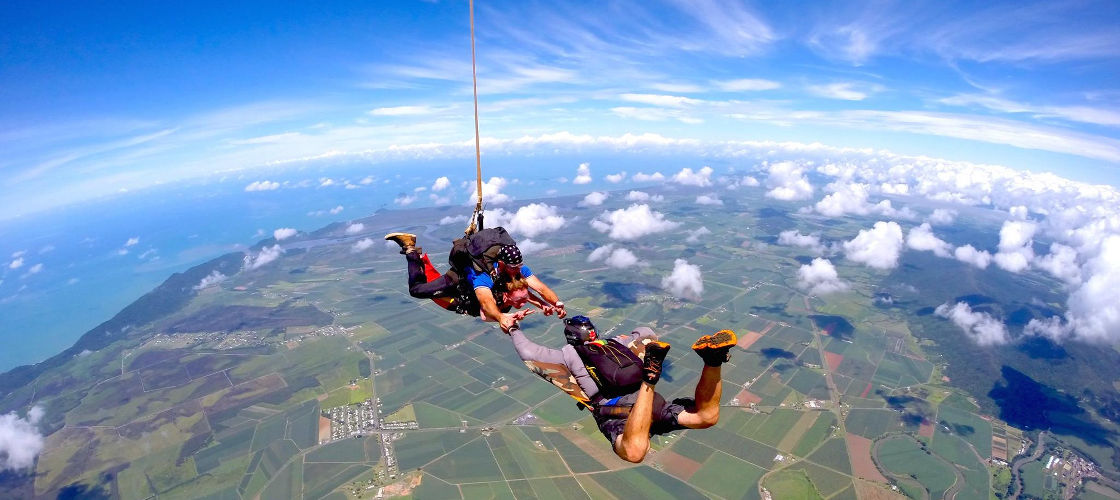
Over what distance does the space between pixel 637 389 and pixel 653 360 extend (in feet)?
5.49

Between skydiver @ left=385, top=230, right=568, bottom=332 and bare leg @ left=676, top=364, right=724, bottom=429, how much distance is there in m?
2.60

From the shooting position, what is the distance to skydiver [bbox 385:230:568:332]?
781 centimetres

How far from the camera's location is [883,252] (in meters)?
141

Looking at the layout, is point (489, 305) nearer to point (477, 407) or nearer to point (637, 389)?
point (637, 389)

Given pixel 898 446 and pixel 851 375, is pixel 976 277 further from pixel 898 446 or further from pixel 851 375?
pixel 898 446

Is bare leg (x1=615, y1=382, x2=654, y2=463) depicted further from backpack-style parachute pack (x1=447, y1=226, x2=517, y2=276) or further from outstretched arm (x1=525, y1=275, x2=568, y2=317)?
backpack-style parachute pack (x1=447, y1=226, x2=517, y2=276)

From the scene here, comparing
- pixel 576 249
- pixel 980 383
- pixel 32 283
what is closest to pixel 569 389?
pixel 980 383

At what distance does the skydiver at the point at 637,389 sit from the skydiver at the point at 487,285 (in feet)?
2.02

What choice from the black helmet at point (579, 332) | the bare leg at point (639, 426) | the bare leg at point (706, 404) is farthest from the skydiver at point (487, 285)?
the bare leg at point (706, 404)

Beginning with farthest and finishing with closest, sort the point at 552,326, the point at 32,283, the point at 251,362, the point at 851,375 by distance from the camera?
the point at 32,283, the point at 552,326, the point at 251,362, the point at 851,375

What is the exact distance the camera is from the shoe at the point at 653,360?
5.32m

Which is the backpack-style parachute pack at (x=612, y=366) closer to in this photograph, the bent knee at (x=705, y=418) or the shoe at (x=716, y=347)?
the bent knee at (x=705, y=418)

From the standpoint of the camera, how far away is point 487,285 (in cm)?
797

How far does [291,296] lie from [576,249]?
8308cm
